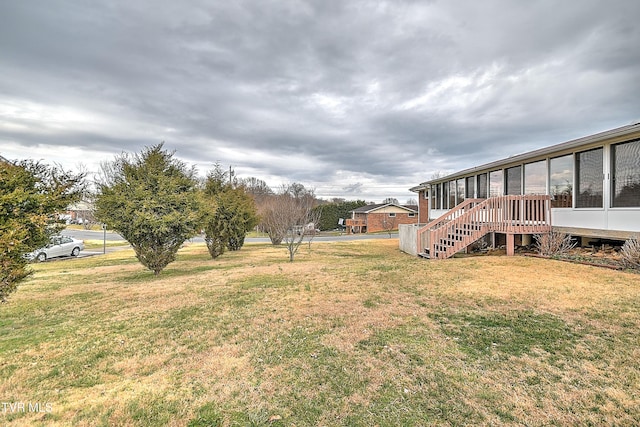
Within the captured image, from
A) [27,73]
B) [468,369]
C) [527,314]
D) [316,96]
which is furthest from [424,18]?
[27,73]

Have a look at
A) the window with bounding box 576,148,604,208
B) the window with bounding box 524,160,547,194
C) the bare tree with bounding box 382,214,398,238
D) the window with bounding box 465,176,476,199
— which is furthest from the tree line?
the bare tree with bounding box 382,214,398,238

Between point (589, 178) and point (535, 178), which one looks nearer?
point (589, 178)

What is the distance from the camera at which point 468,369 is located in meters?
3.16

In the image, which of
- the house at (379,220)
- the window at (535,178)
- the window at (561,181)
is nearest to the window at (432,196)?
the window at (535,178)

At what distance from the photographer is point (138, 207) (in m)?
8.94

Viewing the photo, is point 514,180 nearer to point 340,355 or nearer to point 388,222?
point 340,355

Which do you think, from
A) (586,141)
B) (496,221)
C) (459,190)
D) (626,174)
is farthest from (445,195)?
(626,174)

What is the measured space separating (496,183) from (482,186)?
3.57 feet

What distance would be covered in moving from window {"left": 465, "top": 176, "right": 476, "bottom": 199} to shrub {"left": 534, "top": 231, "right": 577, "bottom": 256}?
19.8ft

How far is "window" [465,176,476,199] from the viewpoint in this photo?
1555 centimetres

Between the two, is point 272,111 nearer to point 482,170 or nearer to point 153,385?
point 482,170

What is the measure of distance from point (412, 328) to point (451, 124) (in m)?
17.9

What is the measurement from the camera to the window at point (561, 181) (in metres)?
9.43

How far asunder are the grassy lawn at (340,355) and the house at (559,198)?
235 cm
